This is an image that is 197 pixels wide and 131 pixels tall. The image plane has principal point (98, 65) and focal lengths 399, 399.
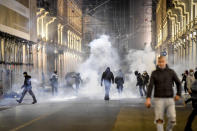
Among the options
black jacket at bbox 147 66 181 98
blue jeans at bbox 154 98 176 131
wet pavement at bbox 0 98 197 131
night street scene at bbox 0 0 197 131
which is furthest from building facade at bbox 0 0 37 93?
blue jeans at bbox 154 98 176 131

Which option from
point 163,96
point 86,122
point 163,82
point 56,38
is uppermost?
point 56,38

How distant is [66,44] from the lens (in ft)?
197

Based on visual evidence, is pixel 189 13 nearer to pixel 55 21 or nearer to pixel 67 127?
pixel 55 21

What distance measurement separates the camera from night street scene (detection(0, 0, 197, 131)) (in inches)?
409

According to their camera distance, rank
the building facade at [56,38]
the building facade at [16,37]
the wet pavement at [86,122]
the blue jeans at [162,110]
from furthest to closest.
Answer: the building facade at [56,38]
the building facade at [16,37]
the wet pavement at [86,122]
the blue jeans at [162,110]

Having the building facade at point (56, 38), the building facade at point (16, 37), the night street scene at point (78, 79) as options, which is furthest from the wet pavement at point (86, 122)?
the building facade at point (56, 38)

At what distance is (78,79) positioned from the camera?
28.2 meters

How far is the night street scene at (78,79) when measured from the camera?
10383mm

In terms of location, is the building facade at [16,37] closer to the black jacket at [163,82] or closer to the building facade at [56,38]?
the building facade at [56,38]

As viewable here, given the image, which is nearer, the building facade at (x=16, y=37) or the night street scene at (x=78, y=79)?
the night street scene at (x=78, y=79)

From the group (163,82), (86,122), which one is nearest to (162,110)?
(163,82)

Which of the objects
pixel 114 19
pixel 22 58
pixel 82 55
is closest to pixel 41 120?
pixel 22 58

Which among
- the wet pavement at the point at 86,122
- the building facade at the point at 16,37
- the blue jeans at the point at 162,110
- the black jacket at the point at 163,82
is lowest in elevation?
the wet pavement at the point at 86,122

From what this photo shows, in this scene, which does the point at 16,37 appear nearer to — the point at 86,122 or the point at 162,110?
the point at 86,122
